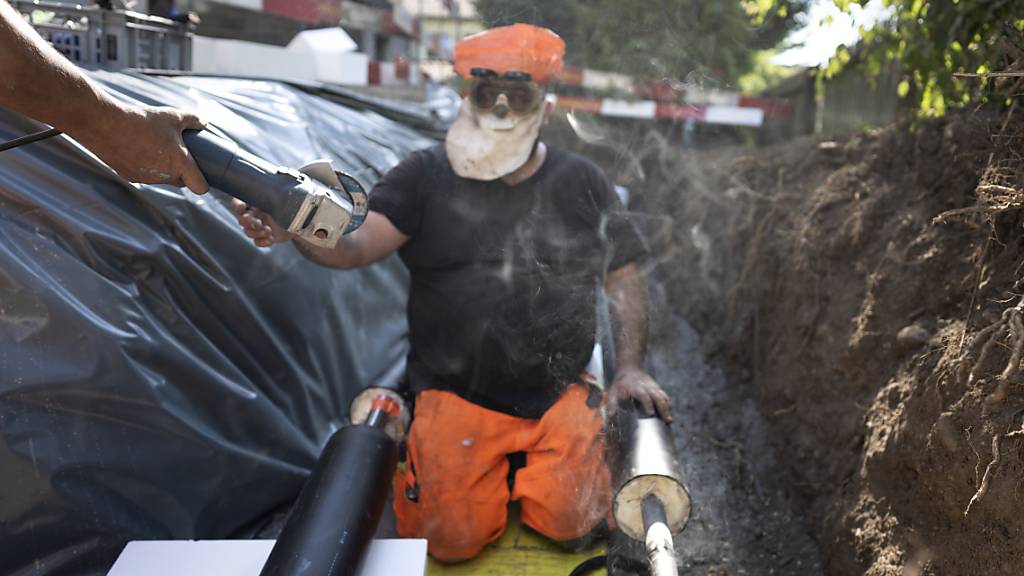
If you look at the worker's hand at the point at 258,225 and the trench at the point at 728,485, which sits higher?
the worker's hand at the point at 258,225

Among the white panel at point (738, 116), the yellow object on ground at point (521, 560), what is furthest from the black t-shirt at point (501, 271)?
the white panel at point (738, 116)

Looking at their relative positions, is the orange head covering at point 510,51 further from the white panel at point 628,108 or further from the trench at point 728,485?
the white panel at point 628,108

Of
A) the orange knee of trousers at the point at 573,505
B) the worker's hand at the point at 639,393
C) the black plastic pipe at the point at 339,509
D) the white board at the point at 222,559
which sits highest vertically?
the worker's hand at the point at 639,393

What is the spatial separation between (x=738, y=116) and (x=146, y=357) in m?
5.98

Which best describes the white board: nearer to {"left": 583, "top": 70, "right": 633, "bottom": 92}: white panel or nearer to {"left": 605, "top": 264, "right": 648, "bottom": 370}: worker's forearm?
{"left": 605, "top": 264, "right": 648, "bottom": 370}: worker's forearm

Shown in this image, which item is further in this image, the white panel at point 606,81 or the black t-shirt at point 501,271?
the white panel at point 606,81

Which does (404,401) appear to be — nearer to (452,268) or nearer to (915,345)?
(452,268)

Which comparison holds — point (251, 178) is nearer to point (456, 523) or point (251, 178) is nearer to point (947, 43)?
point (456, 523)

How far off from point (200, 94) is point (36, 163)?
879 mm

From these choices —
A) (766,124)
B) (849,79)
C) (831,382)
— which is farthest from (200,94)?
(766,124)

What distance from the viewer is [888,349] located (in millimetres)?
2559

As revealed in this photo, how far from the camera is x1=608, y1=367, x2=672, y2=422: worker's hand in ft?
7.91

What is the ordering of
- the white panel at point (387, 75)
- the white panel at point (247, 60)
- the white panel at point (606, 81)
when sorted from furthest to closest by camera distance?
→ the white panel at point (606, 81), the white panel at point (387, 75), the white panel at point (247, 60)

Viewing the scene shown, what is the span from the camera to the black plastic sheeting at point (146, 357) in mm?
2055
